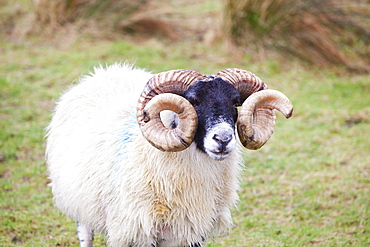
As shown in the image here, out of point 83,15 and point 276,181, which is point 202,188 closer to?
point 276,181

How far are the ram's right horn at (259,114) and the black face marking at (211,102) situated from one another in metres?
0.11

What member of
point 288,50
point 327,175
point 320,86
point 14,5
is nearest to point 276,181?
point 327,175

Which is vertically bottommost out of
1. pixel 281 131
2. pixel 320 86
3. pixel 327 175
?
pixel 327 175

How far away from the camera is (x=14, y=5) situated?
1262cm

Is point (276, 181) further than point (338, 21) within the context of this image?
No

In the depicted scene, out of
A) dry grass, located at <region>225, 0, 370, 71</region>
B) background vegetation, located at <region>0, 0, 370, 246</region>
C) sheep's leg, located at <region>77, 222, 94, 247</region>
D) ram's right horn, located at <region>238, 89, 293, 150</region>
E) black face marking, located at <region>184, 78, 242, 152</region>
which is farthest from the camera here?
dry grass, located at <region>225, 0, 370, 71</region>

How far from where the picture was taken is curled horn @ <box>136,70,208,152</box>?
3.52 meters

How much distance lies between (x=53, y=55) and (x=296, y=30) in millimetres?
5277

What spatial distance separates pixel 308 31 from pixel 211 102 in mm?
8093

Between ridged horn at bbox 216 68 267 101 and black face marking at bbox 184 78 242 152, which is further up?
ridged horn at bbox 216 68 267 101

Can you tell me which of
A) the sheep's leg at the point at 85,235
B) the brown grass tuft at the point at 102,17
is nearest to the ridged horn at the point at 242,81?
the sheep's leg at the point at 85,235

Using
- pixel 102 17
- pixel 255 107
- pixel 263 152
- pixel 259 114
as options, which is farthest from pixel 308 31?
pixel 255 107

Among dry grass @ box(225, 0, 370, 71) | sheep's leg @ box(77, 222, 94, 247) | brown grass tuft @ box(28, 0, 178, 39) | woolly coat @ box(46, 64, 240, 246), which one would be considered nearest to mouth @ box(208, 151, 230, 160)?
woolly coat @ box(46, 64, 240, 246)

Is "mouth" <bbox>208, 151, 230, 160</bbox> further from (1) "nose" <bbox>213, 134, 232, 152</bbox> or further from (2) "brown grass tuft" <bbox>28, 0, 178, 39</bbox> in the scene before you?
(2) "brown grass tuft" <bbox>28, 0, 178, 39</bbox>
